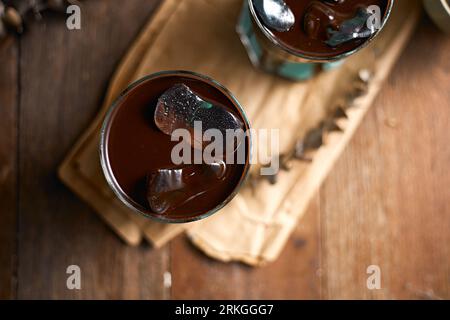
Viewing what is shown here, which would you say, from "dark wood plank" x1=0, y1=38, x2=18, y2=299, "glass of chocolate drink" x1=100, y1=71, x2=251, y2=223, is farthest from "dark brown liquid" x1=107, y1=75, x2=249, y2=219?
"dark wood plank" x1=0, y1=38, x2=18, y2=299

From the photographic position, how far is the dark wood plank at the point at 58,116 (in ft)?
3.96

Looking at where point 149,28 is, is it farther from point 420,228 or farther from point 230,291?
point 420,228

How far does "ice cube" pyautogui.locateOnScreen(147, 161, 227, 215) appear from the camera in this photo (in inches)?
38.0

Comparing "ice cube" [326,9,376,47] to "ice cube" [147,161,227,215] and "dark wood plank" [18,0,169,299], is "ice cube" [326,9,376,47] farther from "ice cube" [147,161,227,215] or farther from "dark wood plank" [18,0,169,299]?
"dark wood plank" [18,0,169,299]

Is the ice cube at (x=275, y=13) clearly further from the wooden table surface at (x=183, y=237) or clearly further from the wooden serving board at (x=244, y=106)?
the wooden table surface at (x=183, y=237)

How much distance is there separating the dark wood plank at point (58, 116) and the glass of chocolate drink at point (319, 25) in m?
0.31

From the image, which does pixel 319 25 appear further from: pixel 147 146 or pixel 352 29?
pixel 147 146

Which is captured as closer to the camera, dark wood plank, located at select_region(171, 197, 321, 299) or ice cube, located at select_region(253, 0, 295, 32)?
ice cube, located at select_region(253, 0, 295, 32)

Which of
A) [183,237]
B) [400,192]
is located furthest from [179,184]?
[400,192]

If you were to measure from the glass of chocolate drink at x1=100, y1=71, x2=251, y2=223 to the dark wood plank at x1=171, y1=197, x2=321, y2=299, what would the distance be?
0.83 ft

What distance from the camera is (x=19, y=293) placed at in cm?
121

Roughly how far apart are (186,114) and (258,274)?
45 centimetres

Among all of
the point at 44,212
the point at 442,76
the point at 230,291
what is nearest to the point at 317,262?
the point at 230,291
